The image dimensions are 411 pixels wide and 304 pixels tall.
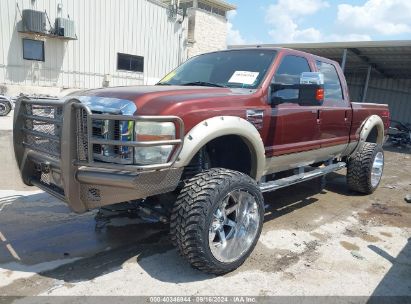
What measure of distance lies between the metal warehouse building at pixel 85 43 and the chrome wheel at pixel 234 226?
1369 centimetres

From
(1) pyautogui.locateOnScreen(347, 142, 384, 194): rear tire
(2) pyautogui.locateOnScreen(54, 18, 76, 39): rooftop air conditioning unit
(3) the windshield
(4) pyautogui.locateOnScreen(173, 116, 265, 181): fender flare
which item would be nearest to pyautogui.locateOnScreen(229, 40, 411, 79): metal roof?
(2) pyautogui.locateOnScreen(54, 18, 76, 39): rooftop air conditioning unit

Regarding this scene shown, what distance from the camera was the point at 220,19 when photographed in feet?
106

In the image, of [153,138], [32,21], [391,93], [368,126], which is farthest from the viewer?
[391,93]

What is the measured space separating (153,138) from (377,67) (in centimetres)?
1608

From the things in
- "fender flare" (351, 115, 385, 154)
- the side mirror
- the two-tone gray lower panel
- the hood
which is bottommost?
the two-tone gray lower panel

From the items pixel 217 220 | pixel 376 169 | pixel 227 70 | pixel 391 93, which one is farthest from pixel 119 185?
pixel 391 93

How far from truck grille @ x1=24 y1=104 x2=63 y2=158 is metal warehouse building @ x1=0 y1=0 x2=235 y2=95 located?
1263 centimetres

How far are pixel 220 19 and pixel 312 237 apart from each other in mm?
30510

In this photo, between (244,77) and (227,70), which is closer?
(244,77)

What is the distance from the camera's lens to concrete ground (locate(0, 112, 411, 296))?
10.2ft

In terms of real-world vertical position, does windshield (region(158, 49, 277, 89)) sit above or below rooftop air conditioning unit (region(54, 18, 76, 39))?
below

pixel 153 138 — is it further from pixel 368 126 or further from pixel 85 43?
pixel 85 43

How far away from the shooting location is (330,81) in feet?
17.7

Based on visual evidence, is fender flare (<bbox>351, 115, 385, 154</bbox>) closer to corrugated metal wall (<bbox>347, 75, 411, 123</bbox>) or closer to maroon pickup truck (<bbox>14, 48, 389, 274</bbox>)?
maroon pickup truck (<bbox>14, 48, 389, 274</bbox>)
